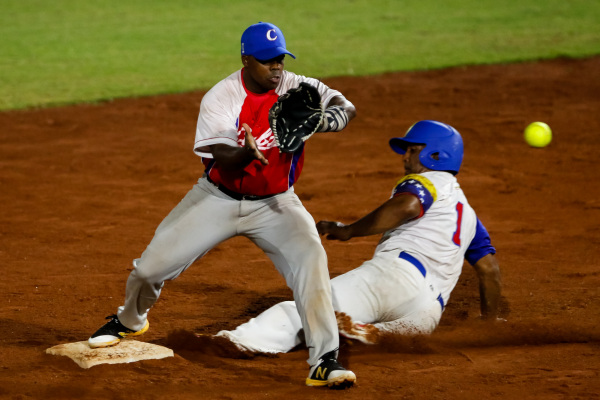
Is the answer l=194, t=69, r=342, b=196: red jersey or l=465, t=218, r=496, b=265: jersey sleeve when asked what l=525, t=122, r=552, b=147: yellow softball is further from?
l=194, t=69, r=342, b=196: red jersey

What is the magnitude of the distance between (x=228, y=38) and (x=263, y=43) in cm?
1237

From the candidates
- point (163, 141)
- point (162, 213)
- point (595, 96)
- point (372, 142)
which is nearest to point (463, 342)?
point (162, 213)

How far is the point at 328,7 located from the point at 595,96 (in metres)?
8.28

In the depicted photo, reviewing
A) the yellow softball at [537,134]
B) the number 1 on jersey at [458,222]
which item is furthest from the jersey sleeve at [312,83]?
the yellow softball at [537,134]

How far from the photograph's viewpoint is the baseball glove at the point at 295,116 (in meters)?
4.57

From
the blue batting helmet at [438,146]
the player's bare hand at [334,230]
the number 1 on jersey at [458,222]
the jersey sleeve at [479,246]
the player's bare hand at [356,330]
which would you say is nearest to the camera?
the player's bare hand at [356,330]

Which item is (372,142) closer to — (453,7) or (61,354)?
(61,354)

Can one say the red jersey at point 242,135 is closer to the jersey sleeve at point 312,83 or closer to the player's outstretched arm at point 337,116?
the jersey sleeve at point 312,83

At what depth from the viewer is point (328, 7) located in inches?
776

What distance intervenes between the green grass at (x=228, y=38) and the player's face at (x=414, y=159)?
8.29 meters

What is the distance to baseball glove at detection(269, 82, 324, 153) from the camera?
457cm

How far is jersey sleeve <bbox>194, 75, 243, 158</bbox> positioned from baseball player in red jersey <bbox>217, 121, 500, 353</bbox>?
82 cm

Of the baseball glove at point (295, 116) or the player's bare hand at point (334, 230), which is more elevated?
the baseball glove at point (295, 116)

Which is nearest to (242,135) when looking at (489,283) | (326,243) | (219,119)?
(219,119)
